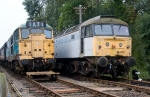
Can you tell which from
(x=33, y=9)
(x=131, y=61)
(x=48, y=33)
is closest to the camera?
(x=131, y=61)

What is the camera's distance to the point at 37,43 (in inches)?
699

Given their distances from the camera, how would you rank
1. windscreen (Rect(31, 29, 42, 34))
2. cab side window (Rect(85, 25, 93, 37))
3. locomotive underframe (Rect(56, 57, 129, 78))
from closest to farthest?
locomotive underframe (Rect(56, 57, 129, 78)) < cab side window (Rect(85, 25, 93, 37)) < windscreen (Rect(31, 29, 42, 34))

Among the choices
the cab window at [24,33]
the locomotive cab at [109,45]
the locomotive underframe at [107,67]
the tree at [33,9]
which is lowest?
the locomotive underframe at [107,67]

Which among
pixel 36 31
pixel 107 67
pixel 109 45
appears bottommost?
pixel 107 67

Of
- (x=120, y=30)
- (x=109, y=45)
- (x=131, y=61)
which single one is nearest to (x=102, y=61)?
(x=109, y=45)

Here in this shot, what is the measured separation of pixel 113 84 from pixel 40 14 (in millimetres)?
45951

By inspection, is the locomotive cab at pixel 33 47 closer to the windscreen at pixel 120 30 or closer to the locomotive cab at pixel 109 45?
the locomotive cab at pixel 109 45

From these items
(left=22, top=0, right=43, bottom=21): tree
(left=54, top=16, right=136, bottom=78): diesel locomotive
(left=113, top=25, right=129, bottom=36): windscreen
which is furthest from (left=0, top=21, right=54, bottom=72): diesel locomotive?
(left=22, top=0, right=43, bottom=21): tree

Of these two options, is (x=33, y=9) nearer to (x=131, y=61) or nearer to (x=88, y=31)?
(x=88, y=31)

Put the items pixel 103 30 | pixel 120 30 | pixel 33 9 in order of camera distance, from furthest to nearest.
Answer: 1. pixel 33 9
2. pixel 120 30
3. pixel 103 30

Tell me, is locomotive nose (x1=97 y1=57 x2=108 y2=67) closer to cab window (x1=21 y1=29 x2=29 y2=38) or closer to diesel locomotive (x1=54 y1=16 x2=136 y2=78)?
diesel locomotive (x1=54 y1=16 x2=136 y2=78)

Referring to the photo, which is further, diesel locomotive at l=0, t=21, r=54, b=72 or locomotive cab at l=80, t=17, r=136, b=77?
diesel locomotive at l=0, t=21, r=54, b=72

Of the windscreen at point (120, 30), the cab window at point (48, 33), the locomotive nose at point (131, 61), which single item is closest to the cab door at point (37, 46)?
the cab window at point (48, 33)

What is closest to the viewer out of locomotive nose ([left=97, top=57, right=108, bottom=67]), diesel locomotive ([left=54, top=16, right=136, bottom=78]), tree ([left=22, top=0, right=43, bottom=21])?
locomotive nose ([left=97, top=57, right=108, bottom=67])
